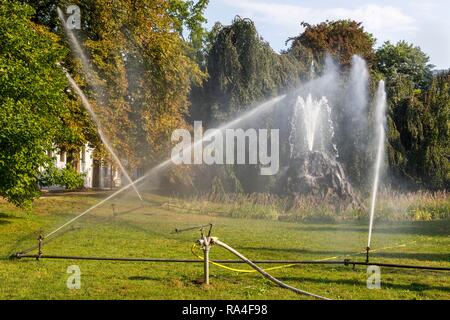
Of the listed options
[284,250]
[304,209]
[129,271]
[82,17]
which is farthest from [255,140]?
[129,271]

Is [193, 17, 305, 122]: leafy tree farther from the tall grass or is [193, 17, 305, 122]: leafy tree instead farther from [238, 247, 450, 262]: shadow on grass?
[238, 247, 450, 262]: shadow on grass

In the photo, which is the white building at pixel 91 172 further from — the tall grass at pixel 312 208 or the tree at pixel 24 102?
the tree at pixel 24 102

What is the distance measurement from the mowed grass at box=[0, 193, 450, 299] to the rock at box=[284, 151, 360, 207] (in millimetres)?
4945

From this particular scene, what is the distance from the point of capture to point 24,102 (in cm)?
1661

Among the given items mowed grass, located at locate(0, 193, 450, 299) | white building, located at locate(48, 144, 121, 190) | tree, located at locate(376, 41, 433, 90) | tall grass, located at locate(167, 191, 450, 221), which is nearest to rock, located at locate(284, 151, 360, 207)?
tall grass, located at locate(167, 191, 450, 221)

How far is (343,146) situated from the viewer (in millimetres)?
35875

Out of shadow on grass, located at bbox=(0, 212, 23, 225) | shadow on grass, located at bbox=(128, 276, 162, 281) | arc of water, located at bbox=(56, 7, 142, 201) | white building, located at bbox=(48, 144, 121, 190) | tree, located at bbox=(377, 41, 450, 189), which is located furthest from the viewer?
white building, located at bbox=(48, 144, 121, 190)

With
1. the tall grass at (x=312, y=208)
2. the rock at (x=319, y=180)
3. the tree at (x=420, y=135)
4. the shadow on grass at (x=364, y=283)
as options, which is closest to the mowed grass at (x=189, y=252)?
the shadow on grass at (x=364, y=283)

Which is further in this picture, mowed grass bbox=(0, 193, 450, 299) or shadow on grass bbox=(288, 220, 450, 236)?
shadow on grass bbox=(288, 220, 450, 236)

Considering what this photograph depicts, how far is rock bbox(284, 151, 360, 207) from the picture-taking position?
28453 mm

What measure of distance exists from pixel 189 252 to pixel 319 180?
15.9 m

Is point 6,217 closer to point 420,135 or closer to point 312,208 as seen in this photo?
point 312,208

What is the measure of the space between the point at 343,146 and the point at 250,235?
18.9m

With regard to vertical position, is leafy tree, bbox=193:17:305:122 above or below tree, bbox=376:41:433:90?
below
